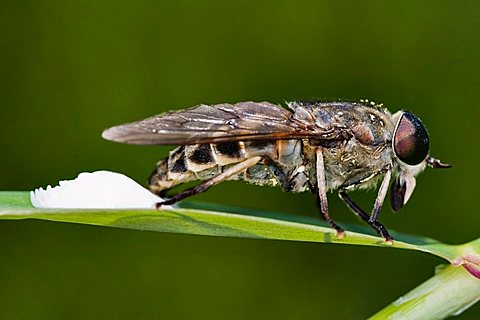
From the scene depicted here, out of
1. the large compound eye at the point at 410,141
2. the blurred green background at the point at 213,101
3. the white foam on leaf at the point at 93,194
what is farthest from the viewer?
the blurred green background at the point at 213,101

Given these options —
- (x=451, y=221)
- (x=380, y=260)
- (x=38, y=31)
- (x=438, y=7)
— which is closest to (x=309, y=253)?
(x=380, y=260)

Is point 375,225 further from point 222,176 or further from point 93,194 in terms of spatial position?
point 93,194

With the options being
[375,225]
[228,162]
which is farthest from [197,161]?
[375,225]

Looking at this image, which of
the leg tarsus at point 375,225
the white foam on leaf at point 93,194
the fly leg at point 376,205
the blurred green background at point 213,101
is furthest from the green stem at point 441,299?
the blurred green background at point 213,101

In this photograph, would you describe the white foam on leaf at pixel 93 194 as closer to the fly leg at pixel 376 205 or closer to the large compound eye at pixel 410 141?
the fly leg at pixel 376 205

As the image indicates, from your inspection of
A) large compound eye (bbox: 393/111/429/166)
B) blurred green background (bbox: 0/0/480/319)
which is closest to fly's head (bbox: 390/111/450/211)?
large compound eye (bbox: 393/111/429/166)

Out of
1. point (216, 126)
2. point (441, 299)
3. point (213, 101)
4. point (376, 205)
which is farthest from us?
point (213, 101)

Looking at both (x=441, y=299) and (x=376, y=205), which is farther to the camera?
(x=376, y=205)

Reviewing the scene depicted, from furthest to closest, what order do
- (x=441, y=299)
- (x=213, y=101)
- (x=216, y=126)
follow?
1. (x=213, y=101)
2. (x=216, y=126)
3. (x=441, y=299)
